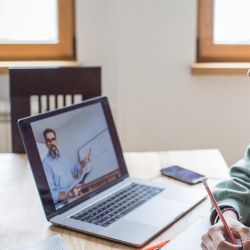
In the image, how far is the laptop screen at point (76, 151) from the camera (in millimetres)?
1157

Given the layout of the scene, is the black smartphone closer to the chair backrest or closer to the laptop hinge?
the laptop hinge

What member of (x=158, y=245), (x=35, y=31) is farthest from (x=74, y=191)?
(x=35, y=31)

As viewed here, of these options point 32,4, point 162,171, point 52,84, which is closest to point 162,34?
point 32,4

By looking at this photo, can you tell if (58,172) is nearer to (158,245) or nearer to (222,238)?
(158,245)

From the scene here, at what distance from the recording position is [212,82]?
2631 mm

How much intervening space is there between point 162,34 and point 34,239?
169 centimetres

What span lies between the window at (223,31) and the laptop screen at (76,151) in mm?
1409

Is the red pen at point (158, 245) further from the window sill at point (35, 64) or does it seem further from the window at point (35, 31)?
the window at point (35, 31)


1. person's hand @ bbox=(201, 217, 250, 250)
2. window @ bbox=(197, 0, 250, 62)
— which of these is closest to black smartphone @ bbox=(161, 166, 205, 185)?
person's hand @ bbox=(201, 217, 250, 250)

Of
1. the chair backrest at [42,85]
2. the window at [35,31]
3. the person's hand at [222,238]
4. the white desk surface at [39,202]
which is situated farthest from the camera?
the window at [35,31]

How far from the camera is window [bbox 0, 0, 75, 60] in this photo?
106 inches

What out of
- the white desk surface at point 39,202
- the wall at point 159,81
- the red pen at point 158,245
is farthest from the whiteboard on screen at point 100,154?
the wall at point 159,81

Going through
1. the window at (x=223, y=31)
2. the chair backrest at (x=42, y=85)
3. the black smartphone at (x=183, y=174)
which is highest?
the window at (x=223, y=31)

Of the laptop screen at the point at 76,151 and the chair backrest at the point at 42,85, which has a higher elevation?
the chair backrest at the point at 42,85
